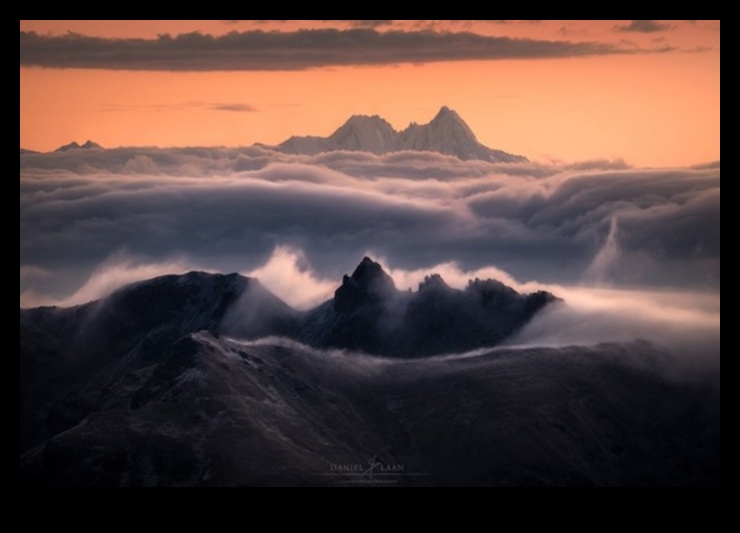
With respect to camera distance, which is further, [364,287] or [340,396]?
[340,396]

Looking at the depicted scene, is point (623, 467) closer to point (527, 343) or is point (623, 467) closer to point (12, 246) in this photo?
point (527, 343)

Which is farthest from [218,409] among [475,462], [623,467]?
[623,467]

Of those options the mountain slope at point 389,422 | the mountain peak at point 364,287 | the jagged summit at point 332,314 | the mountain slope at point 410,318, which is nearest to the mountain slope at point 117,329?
the jagged summit at point 332,314

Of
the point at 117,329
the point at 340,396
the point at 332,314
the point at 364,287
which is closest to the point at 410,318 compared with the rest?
the point at 364,287

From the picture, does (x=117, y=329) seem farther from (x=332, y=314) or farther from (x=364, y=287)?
(x=364, y=287)

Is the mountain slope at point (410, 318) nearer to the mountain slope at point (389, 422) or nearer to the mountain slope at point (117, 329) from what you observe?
the mountain slope at point (389, 422)

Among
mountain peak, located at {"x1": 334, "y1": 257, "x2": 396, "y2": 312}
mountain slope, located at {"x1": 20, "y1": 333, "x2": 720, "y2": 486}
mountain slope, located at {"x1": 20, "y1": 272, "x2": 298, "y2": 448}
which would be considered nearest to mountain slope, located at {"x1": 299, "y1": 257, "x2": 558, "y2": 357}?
mountain peak, located at {"x1": 334, "y1": 257, "x2": 396, "y2": 312}

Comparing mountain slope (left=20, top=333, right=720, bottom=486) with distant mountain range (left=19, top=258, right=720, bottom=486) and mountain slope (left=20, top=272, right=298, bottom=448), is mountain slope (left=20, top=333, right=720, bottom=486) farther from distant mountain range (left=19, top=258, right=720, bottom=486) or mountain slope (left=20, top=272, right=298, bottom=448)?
mountain slope (left=20, top=272, right=298, bottom=448)

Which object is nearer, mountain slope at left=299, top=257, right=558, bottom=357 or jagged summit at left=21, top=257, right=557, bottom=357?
jagged summit at left=21, top=257, right=557, bottom=357

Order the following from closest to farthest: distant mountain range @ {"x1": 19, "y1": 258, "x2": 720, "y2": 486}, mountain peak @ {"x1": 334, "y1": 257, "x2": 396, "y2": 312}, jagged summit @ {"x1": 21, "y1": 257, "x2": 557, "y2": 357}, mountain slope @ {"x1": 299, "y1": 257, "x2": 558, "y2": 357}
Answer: distant mountain range @ {"x1": 19, "y1": 258, "x2": 720, "y2": 486}
jagged summit @ {"x1": 21, "y1": 257, "x2": 557, "y2": 357}
mountain peak @ {"x1": 334, "y1": 257, "x2": 396, "y2": 312}
mountain slope @ {"x1": 299, "y1": 257, "x2": 558, "y2": 357}

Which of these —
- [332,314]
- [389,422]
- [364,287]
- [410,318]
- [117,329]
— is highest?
[364,287]
